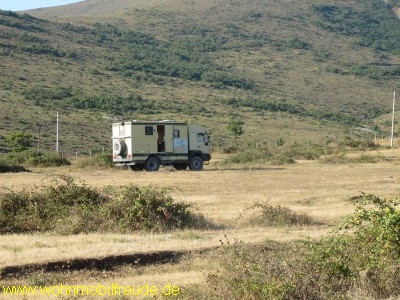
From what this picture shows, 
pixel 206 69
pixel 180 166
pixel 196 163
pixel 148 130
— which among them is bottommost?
pixel 180 166

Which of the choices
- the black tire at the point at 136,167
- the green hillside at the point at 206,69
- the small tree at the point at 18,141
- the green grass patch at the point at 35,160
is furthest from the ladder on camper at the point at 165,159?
the green hillside at the point at 206,69

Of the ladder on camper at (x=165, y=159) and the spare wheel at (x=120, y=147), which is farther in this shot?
the ladder on camper at (x=165, y=159)

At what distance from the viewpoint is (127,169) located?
38.4m

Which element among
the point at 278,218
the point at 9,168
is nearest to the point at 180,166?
the point at 9,168

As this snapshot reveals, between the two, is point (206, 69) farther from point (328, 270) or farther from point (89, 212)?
point (328, 270)

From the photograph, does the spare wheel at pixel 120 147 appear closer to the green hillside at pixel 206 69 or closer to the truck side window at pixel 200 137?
the truck side window at pixel 200 137

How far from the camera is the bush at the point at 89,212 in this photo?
50.2ft

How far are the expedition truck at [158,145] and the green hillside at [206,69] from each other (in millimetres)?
20740

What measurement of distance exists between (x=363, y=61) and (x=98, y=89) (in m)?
64.1

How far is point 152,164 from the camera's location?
3644 cm

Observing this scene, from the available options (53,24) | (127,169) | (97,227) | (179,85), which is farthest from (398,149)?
(53,24)

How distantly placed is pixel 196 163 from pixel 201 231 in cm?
2198

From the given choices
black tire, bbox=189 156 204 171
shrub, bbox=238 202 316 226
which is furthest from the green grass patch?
shrub, bbox=238 202 316 226

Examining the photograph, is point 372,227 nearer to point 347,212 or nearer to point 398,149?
point 347,212
